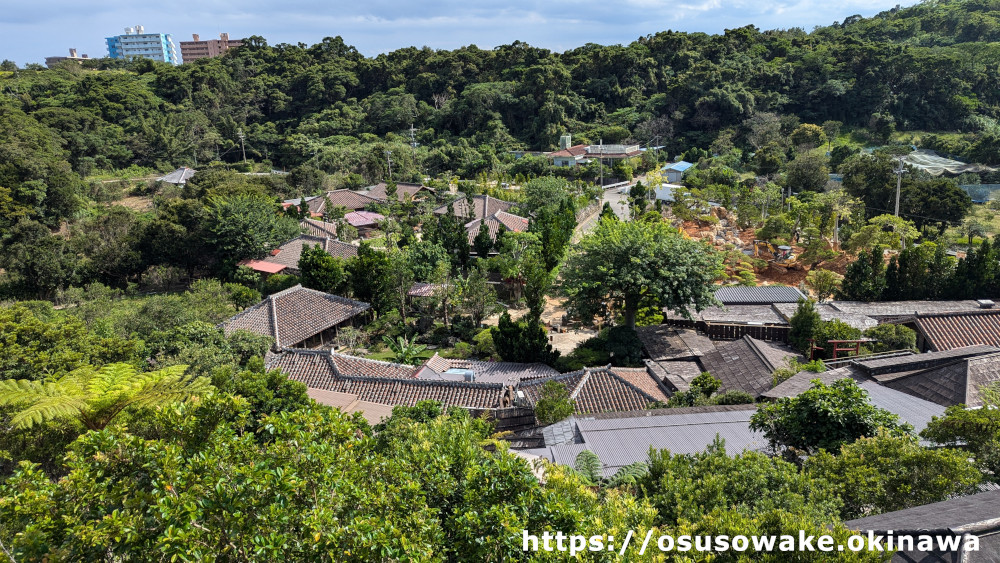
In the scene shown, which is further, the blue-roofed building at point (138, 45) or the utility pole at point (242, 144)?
the blue-roofed building at point (138, 45)

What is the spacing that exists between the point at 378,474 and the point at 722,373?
1224cm

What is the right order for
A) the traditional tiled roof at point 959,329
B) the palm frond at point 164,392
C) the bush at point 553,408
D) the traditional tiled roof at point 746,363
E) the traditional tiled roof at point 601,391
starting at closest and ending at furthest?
1. the palm frond at point 164,392
2. the bush at point 553,408
3. the traditional tiled roof at point 601,391
4. the traditional tiled roof at point 746,363
5. the traditional tiled roof at point 959,329

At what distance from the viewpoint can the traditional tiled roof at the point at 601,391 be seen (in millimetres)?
13828

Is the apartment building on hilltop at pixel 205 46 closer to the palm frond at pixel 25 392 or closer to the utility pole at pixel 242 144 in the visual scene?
the utility pole at pixel 242 144

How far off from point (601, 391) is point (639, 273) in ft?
15.9

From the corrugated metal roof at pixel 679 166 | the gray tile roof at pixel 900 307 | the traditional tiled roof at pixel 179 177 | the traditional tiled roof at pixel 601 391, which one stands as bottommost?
the traditional tiled roof at pixel 601 391

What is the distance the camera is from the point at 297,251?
28328 millimetres

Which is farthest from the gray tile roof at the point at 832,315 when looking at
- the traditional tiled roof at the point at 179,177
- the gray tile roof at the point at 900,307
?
the traditional tiled roof at the point at 179,177

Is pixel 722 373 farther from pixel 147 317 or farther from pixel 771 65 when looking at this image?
pixel 771 65

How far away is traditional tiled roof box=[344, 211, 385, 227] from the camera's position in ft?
124

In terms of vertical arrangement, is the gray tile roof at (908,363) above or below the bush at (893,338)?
above

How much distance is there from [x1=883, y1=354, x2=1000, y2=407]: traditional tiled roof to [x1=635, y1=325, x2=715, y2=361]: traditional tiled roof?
19.5ft

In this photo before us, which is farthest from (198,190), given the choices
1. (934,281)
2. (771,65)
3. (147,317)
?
(771,65)

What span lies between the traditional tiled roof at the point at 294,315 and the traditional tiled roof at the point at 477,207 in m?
15.5
